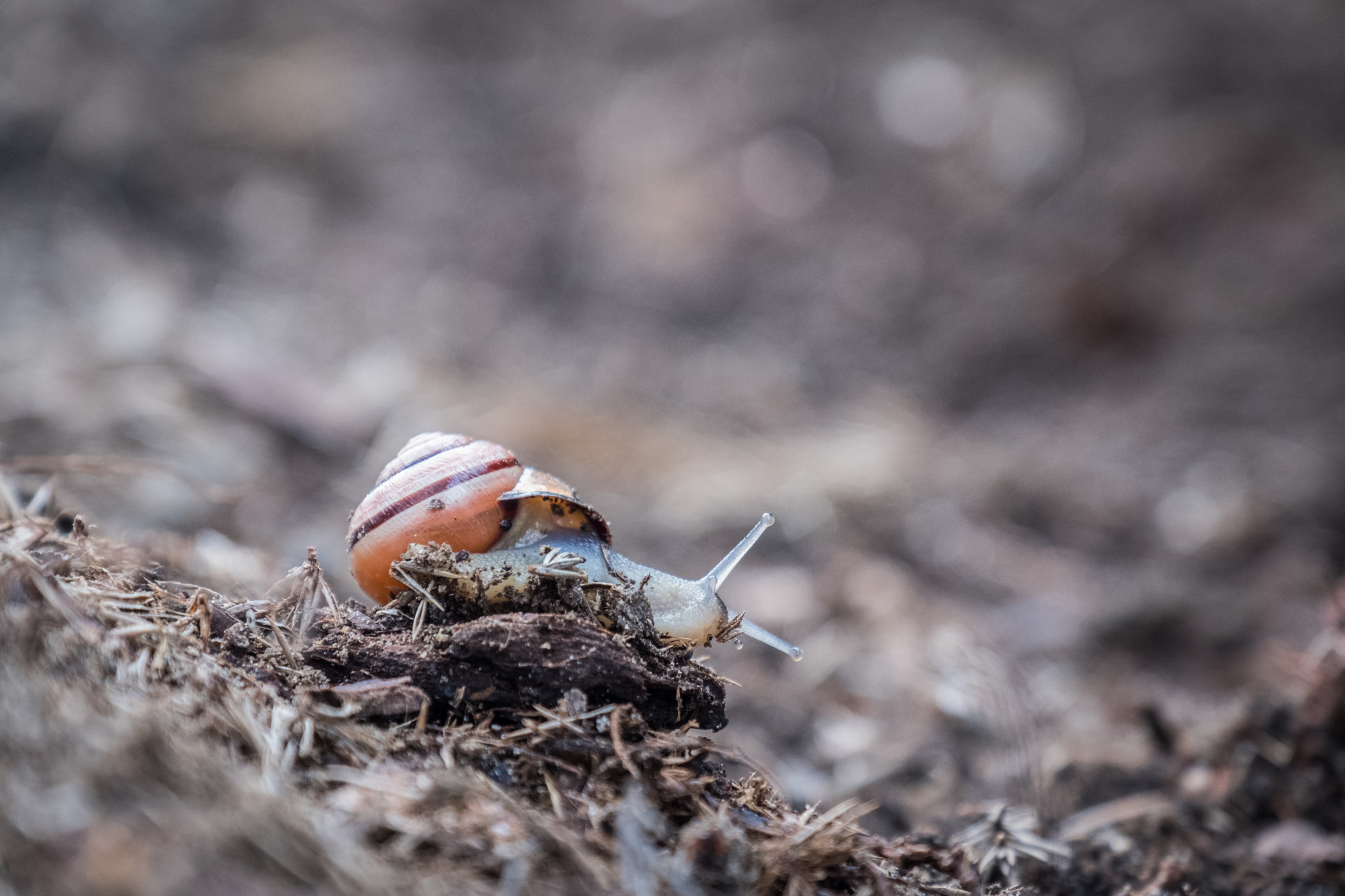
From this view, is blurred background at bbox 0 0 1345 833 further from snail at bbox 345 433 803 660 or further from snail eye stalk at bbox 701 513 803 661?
snail at bbox 345 433 803 660

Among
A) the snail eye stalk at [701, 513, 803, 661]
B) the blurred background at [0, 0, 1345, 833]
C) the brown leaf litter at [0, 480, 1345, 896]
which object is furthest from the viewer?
the blurred background at [0, 0, 1345, 833]

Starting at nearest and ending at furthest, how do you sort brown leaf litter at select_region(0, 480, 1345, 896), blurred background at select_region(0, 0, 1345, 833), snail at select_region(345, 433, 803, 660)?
1. brown leaf litter at select_region(0, 480, 1345, 896)
2. snail at select_region(345, 433, 803, 660)
3. blurred background at select_region(0, 0, 1345, 833)

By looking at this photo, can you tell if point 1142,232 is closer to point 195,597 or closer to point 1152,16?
point 1152,16

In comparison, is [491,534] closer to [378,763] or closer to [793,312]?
→ [378,763]

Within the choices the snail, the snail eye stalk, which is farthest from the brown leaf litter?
the snail eye stalk

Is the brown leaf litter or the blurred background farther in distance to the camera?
the blurred background

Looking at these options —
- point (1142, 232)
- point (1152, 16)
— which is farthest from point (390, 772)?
point (1152, 16)
